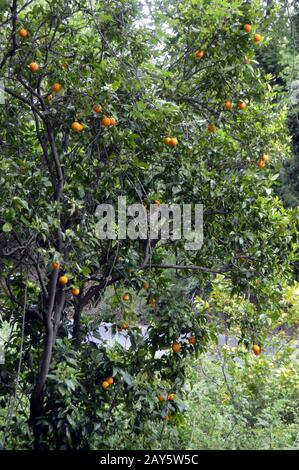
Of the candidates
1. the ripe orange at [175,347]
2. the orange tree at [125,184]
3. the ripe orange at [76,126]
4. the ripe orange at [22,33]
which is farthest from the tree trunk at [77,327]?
the ripe orange at [22,33]

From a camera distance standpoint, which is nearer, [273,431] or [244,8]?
[244,8]

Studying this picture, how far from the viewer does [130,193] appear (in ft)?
11.4

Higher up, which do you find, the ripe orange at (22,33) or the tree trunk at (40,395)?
the ripe orange at (22,33)

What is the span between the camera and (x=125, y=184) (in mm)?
3387

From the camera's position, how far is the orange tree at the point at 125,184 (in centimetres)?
310

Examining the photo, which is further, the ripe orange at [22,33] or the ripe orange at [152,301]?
the ripe orange at [152,301]

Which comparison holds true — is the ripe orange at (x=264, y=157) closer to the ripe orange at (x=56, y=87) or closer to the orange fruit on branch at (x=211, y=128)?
the orange fruit on branch at (x=211, y=128)

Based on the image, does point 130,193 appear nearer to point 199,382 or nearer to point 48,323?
point 48,323

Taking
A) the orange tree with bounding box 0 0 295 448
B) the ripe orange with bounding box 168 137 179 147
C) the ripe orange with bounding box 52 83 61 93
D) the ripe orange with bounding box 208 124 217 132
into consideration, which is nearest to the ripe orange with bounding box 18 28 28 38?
the orange tree with bounding box 0 0 295 448

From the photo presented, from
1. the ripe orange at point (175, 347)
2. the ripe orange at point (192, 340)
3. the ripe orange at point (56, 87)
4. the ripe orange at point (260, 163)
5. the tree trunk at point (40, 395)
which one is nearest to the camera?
the ripe orange at point (56, 87)

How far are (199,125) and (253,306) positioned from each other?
3.57 ft

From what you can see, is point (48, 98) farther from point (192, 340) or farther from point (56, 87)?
point (192, 340)

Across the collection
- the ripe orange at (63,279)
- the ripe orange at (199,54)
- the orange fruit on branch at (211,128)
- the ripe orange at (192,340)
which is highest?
the ripe orange at (199,54)
